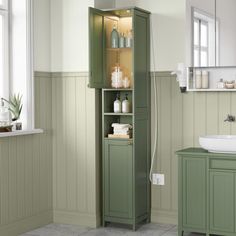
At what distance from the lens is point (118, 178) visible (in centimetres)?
489

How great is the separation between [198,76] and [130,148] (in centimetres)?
92

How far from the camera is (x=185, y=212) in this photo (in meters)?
4.49

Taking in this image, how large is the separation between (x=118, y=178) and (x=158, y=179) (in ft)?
1.39

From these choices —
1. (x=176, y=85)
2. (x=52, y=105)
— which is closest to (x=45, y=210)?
(x=52, y=105)

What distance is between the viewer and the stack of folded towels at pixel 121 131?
4879 millimetres

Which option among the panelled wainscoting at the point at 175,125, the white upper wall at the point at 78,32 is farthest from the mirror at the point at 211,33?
the panelled wainscoting at the point at 175,125

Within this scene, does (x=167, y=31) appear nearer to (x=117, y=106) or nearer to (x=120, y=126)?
(x=117, y=106)

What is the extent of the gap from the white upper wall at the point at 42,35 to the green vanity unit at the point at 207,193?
1655mm

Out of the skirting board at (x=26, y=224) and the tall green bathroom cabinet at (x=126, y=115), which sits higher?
the tall green bathroom cabinet at (x=126, y=115)

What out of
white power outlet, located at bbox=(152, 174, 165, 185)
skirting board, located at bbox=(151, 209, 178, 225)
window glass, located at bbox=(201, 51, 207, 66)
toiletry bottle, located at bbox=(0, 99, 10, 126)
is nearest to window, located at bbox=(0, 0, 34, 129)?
toiletry bottle, located at bbox=(0, 99, 10, 126)

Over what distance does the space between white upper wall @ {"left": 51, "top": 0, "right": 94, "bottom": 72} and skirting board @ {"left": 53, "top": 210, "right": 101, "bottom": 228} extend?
143cm

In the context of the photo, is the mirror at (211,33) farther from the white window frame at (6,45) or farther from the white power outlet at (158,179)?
the white window frame at (6,45)

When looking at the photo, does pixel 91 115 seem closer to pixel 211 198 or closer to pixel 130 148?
pixel 130 148

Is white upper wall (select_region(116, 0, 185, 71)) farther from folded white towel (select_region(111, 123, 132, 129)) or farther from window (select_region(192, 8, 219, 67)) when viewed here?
folded white towel (select_region(111, 123, 132, 129))
